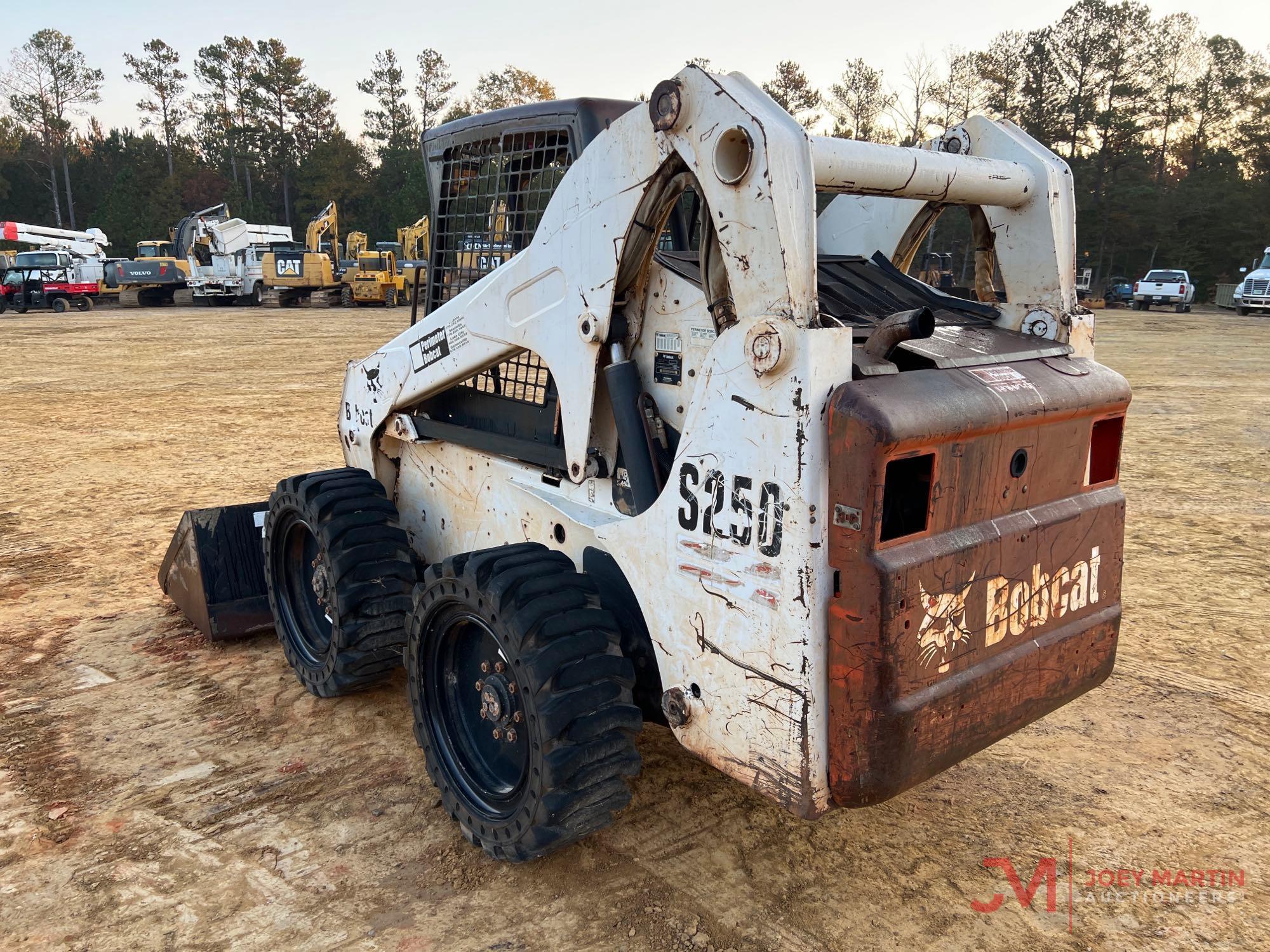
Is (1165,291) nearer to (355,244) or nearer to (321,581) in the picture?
(355,244)

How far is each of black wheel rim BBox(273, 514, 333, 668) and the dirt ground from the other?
247 mm

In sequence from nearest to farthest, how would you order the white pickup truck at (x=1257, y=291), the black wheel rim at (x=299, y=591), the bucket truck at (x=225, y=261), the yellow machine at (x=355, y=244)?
the black wheel rim at (x=299, y=591), the white pickup truck at (x=1257, y=291), the bucket truck at (x=225, y=261), the yellow machine at (x=355, y=244)

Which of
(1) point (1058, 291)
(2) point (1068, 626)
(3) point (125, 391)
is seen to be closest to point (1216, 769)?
(2) point (1068, 626)

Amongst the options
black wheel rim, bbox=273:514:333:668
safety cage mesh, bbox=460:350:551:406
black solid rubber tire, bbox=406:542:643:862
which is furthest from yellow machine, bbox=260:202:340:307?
black solid rubber tire, bbox=406:542:643:862

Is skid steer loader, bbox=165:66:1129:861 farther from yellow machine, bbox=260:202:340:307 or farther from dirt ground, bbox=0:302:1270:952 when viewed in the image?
yellow machine, bbox=260:202:340:307

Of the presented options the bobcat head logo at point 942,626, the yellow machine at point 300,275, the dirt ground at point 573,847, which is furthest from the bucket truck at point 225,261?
the bobcat head logo at point 942,626

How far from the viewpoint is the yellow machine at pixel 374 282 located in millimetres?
32719

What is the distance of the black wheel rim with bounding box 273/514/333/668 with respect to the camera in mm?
4258

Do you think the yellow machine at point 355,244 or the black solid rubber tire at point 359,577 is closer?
the black solid rubber tire at point 359,577

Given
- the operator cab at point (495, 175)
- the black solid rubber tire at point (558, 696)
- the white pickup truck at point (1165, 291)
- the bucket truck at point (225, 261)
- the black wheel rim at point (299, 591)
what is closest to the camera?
the black solid rubber tire at point (558, 696)

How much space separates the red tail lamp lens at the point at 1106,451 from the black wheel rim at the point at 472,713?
6.22 ft

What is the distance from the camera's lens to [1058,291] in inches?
123

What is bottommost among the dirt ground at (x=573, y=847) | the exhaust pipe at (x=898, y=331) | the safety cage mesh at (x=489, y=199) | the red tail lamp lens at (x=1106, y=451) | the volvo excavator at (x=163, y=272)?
the dirt ground at (x=573, y=847)

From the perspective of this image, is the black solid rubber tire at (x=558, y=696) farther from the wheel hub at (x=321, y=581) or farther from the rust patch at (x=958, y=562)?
the wheel hub at (x=321, y=581)
